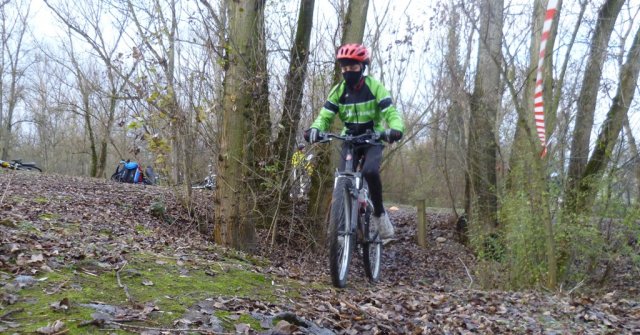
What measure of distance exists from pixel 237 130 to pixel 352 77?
1743 mm

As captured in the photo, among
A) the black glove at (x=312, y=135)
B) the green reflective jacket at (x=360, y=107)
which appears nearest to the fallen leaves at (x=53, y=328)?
the black glove at (x=312, y=135)

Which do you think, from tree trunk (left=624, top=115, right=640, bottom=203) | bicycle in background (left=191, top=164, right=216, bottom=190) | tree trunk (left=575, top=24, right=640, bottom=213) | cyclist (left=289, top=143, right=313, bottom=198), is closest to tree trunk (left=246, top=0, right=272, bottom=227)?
cyclist (left=289, top=143, right=313, bottom=198)

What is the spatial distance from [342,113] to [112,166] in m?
37.4

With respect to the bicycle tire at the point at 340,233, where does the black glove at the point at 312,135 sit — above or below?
above

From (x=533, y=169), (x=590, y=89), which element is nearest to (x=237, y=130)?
(x=533, y=169)

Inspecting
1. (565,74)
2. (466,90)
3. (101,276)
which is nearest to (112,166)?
(466,90)

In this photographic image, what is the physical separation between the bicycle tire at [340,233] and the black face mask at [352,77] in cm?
94

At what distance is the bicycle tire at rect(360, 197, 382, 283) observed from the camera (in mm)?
5413

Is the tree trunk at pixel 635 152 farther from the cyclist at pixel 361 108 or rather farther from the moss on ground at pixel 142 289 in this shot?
the moss on ground at pixel 142 289

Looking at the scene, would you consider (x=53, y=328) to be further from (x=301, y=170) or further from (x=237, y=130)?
(x=301, y=170)

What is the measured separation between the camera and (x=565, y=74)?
8789 millimetres

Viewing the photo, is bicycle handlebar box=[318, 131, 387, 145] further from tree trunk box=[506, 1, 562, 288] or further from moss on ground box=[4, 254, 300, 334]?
tree trunk box=[506, 1, 562, 288]

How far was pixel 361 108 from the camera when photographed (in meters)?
5.11

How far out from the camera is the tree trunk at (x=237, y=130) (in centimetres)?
604
